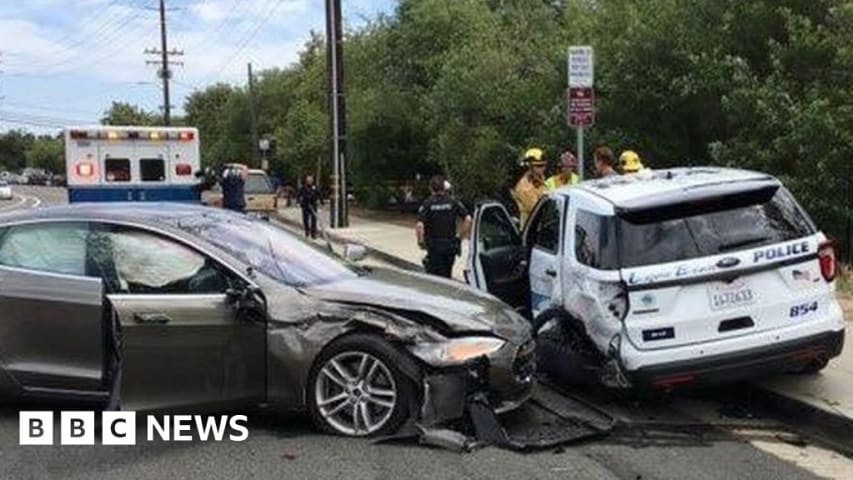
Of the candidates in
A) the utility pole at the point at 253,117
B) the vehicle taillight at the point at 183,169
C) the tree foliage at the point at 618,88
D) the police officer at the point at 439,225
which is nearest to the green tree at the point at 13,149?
the utility pole at the point at 253,117

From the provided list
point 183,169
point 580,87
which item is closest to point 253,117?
point 183,169

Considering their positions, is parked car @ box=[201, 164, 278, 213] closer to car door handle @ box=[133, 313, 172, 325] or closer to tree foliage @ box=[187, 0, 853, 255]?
tree foliage @ box=[187, 0, 853, 255]

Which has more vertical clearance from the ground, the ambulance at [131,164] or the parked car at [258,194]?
the ambulance at [131,164]

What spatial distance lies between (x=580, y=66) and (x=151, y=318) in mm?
6710

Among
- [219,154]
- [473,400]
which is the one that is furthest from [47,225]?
[219,154]

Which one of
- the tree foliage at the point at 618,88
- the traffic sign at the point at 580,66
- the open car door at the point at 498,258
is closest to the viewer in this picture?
the open car door at the point at 498,258

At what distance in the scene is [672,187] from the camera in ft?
24.7

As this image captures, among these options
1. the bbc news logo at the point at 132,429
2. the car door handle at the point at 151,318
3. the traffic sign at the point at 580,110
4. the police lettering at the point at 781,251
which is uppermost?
the traffic sign at the point at 580,110

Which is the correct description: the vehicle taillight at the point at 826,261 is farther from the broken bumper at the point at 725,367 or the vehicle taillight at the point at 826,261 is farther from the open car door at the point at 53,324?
the open car door at the point at 53,324

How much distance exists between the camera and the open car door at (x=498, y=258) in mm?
9555

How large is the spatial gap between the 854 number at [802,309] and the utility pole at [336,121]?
23157mm

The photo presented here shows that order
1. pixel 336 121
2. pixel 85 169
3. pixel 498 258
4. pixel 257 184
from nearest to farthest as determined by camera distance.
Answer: pixel 498 258 → pixel 85 169 → pixel 336 121 → pixel 257 184

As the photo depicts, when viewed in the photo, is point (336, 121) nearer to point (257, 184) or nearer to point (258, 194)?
point (258, 194)

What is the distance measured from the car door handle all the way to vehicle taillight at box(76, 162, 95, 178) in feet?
49.0
